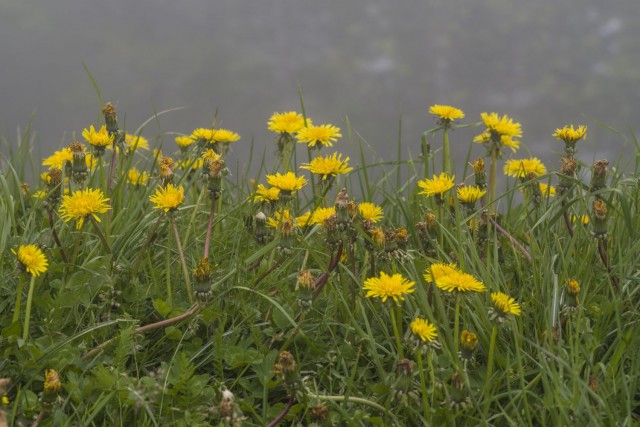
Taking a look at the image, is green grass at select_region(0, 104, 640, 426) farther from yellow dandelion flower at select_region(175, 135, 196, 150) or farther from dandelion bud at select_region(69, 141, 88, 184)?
yellow dandelion flower at select_region(175, 135, 196, 150)

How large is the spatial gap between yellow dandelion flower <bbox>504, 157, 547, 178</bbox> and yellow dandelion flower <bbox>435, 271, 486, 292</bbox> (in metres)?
1.39

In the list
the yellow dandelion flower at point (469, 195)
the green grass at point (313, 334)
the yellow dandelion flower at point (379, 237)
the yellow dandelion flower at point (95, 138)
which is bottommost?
the green grass at point (313, 334)

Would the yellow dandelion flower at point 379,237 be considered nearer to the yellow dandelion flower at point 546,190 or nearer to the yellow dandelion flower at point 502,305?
the yellow dandelion flower at point 502,305

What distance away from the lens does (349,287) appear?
2.97 meters

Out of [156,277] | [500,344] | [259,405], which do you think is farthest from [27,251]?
[500,344]

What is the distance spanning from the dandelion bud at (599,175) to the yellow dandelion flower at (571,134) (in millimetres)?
376

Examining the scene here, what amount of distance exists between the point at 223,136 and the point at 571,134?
137cm

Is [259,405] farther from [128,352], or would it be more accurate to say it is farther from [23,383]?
[23,383]

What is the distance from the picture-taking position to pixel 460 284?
2.34 m

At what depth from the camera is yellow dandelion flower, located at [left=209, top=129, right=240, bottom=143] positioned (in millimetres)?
3508

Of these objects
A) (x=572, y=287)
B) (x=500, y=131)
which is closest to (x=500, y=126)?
(x=500, y=131)

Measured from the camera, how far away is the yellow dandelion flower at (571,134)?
329 cm

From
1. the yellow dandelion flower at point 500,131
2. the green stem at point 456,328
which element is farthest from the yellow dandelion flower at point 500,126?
the green stem at point 456,328

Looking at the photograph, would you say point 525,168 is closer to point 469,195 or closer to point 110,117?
point 469,195
